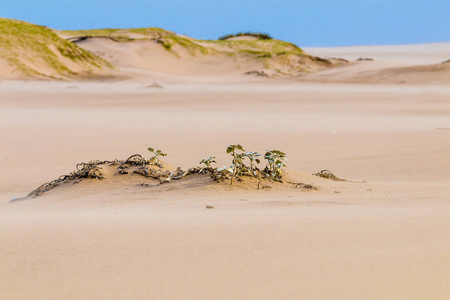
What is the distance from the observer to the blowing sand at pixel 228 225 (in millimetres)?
2150

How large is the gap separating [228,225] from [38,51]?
68.9 ft

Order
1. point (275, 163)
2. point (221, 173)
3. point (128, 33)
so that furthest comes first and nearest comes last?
point (128, 33) < point (275, 163) < point (221, 173)

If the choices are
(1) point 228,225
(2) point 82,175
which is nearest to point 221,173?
(2) point 82,175

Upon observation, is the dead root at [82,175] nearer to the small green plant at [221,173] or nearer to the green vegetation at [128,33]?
the small green plant at [221,173]

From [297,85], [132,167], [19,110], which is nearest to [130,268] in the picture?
[132,167]

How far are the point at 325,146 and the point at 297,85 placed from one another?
46.1 ft

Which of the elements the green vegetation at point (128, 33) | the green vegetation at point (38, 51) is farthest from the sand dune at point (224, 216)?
the green vegetation at point (128, 33)

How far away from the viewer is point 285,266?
7.54 ft

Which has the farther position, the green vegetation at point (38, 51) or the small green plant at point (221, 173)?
the green vegetation at point (38, 51)

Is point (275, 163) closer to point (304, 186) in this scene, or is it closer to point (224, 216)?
point (304, 186)

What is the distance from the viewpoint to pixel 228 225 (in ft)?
9.44

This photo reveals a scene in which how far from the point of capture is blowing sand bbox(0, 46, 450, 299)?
7.06 feet

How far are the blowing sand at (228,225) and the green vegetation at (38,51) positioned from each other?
13116mm

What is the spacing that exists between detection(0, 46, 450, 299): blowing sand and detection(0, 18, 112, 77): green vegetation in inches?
516
